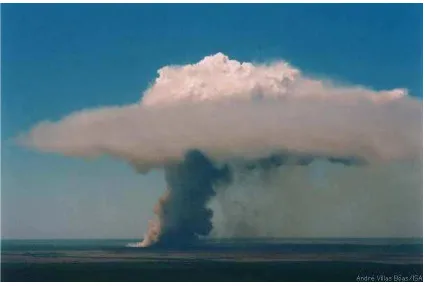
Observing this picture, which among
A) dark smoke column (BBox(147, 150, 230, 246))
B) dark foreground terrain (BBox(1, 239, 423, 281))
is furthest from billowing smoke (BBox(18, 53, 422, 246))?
dark foreground terrain (BBox(1, 239, 423, 281))

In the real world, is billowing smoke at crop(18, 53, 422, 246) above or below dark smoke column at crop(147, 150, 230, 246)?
above

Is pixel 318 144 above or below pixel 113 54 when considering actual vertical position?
below

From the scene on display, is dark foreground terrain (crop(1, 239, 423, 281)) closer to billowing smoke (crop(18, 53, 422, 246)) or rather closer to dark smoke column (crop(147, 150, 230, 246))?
dark smoke column (crop(147, 150, 230, 246))

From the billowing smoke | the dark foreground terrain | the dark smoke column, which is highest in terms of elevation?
the billowing smoke

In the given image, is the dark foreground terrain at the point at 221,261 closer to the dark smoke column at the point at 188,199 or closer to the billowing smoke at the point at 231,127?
the dark smoke column at the point at 188,199

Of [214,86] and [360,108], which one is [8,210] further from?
[360,108]
